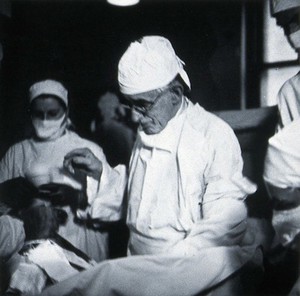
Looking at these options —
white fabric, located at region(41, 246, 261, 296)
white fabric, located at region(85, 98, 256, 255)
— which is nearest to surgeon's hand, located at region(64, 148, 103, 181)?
white fabric, located at region(85, 98, 256, 255)

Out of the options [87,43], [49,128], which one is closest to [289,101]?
[49,128]

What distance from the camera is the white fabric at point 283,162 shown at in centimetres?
61

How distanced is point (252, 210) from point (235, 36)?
619 millimetres

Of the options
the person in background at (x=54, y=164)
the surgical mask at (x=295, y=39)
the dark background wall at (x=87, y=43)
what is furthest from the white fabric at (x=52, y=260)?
the dark background wall at (x=87, y=43)

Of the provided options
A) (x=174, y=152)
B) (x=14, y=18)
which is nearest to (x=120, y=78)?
(x=174, y=152)

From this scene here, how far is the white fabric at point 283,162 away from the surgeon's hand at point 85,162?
61 centimetres

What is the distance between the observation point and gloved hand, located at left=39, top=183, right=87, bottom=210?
4.45 ft

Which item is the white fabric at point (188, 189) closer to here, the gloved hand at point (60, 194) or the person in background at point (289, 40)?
the person in background at point (289, 40)

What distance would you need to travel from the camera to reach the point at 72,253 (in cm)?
102

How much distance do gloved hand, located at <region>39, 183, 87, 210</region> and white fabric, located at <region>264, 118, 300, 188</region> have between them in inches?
31.5

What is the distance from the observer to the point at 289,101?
3.55 ft

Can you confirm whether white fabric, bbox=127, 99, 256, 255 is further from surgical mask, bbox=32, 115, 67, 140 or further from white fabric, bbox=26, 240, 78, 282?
surgical mask, bbox=32, 115, 67, 140

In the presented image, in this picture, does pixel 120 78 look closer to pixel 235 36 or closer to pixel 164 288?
pixel 164 288

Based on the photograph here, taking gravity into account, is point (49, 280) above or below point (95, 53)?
below
